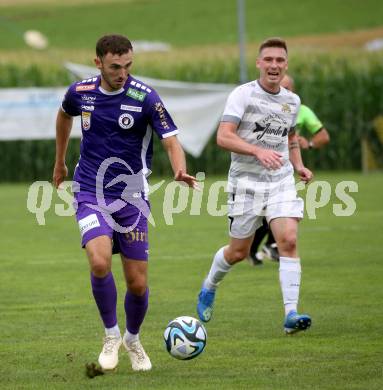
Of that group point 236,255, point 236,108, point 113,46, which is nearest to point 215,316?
point 236,255

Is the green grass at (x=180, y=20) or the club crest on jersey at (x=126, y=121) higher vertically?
the green grass at (x=180, y=20)

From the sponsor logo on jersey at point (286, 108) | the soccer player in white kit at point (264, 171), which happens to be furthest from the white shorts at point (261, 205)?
the sponsor logo on jersey at point (286, 108)

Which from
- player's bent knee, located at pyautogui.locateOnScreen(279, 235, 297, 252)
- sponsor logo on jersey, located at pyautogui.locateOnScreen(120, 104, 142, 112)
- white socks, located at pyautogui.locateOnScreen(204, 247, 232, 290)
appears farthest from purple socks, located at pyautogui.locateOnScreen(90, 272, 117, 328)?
white socks, located at pyautogui.locateOnScreen(204, 247, 232, 290)

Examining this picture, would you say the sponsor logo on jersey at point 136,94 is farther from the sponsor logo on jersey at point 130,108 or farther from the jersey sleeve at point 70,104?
the jersey sleeve at point 70,104

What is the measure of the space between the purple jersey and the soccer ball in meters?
0.96

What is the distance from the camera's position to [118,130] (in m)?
7.60

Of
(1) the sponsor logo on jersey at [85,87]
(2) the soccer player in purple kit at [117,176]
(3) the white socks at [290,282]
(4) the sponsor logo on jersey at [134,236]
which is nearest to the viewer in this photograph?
(2) the soccer player in purple kit at [117,176]

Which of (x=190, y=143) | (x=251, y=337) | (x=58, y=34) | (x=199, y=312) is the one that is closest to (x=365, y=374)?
(x=251, y=337)

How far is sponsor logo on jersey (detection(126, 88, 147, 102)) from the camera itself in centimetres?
754

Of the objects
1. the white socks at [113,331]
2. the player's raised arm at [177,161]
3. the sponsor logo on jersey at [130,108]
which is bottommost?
the white socks at [113,331]

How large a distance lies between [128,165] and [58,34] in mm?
60454

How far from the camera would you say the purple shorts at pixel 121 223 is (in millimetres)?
7547

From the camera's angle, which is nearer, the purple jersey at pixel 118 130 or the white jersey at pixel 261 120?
the purple jersey at pixel 118 130

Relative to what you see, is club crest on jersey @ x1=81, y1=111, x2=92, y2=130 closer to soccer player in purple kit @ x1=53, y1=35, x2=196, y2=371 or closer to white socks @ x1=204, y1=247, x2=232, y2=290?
soccer player in purple kit @ x1=53, y1=35, x2=196, y2=371
